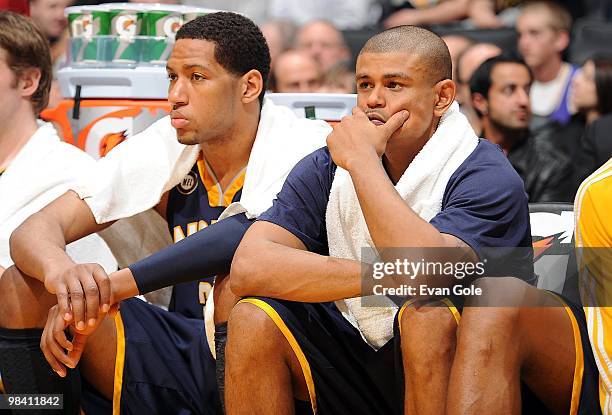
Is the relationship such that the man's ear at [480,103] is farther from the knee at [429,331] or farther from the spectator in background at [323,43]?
the knee at [429,331]

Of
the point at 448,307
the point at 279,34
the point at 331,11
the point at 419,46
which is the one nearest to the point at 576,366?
the point at 448,307

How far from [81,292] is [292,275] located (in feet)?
1.98

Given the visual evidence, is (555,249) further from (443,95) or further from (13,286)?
A: (13,286)

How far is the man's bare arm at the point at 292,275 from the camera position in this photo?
2.72 m

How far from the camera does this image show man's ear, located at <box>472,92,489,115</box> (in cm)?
557

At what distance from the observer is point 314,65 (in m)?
6.51

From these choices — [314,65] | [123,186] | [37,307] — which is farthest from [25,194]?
[314,65]

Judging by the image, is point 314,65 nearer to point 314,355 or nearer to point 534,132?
point 534,132

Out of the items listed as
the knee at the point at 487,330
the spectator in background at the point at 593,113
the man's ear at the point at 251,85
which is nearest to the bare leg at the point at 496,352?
the knee at the point at 487,330

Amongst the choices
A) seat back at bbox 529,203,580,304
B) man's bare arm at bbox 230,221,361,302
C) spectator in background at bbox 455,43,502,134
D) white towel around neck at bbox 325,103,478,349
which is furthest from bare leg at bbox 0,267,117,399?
spectator in background at bbox 455,43,502,134

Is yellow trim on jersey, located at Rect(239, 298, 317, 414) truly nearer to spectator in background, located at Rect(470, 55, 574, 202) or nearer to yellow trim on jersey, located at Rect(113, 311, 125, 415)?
yellow trim on jersey, located at Rect(113, 311, 125, 415)

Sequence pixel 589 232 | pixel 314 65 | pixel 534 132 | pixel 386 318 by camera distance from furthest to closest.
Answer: pixel 314 65 → pixel 534 132 → pixel 386 318 → pixel 589 232

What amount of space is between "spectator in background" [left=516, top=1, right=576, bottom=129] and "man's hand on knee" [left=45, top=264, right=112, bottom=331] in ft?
13.4

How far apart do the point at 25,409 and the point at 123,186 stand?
75 cm
